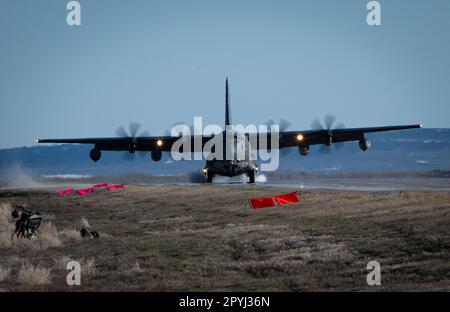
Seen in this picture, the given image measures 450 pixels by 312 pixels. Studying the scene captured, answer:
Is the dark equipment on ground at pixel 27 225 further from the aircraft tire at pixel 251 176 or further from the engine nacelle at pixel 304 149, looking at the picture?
the engine nacelle at pixel 304 149

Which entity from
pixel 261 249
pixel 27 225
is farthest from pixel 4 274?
pixel 27 225

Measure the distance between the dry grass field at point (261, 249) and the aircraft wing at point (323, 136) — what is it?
1907 centimetres

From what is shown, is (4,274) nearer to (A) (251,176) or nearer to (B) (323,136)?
(A) (251,176)

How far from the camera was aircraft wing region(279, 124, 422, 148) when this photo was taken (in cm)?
5401

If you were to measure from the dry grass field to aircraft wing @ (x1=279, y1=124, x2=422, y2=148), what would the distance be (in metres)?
19.1

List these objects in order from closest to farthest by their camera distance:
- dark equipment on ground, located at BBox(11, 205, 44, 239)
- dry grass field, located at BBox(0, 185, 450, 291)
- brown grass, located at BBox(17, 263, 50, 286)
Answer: dry grass field, located at BBox(0, 185, 450, 291)
brown grass, located at BBox(17, 263, 50, 286)
dark equipment on ground, located at BBox(11, 205, 44, 239)

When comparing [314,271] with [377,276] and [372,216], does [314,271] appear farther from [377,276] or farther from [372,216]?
[372,216]

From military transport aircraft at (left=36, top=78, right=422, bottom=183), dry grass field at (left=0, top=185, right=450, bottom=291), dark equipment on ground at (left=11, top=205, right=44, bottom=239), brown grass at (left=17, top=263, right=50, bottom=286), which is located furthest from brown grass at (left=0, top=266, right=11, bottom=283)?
military transport aircraft at (left=36, top=78, right=422, bottom=183)

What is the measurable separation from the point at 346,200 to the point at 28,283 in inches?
722

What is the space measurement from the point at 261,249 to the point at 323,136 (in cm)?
3536

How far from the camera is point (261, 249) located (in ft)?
71.1

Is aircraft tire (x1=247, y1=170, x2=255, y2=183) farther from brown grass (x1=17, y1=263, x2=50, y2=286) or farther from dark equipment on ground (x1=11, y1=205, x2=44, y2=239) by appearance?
brown grass (x1=17, y1=263, x2=50, y2=286)
